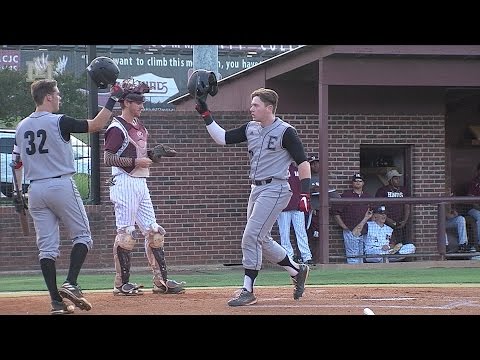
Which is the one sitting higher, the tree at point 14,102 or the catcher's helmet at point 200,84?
the tree at point 14,102

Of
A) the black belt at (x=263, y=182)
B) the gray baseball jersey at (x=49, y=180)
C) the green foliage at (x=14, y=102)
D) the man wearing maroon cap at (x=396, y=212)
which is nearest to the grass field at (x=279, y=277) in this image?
the man wearing maroon cap at (x=396, y=212)

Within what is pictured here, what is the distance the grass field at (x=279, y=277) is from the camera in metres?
11.9

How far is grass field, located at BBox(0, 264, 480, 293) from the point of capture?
11859 mm

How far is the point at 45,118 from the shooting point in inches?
321

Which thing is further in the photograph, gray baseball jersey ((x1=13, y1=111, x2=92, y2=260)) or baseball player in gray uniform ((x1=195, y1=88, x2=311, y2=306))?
baseball player in gray uniform ((x1=195, y1=88, x2=311, y2=306))

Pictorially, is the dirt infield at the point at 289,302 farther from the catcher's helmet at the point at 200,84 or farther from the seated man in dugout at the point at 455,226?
the seated man in dugout at the point at 455,226

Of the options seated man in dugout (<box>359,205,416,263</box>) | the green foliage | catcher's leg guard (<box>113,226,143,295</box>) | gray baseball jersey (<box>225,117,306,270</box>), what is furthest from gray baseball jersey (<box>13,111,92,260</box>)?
the green foliage

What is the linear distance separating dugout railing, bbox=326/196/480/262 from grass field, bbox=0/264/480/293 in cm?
73

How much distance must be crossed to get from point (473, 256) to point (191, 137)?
5366 mm

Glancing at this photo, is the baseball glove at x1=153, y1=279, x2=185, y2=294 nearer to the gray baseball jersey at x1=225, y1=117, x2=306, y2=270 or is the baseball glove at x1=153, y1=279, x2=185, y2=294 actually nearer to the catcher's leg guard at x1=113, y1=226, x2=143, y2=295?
the catcher's leg guard at x1=113, y1=226, x2=143, y2=295

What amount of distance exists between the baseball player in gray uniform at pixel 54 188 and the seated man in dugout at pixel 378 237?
25.5ft
